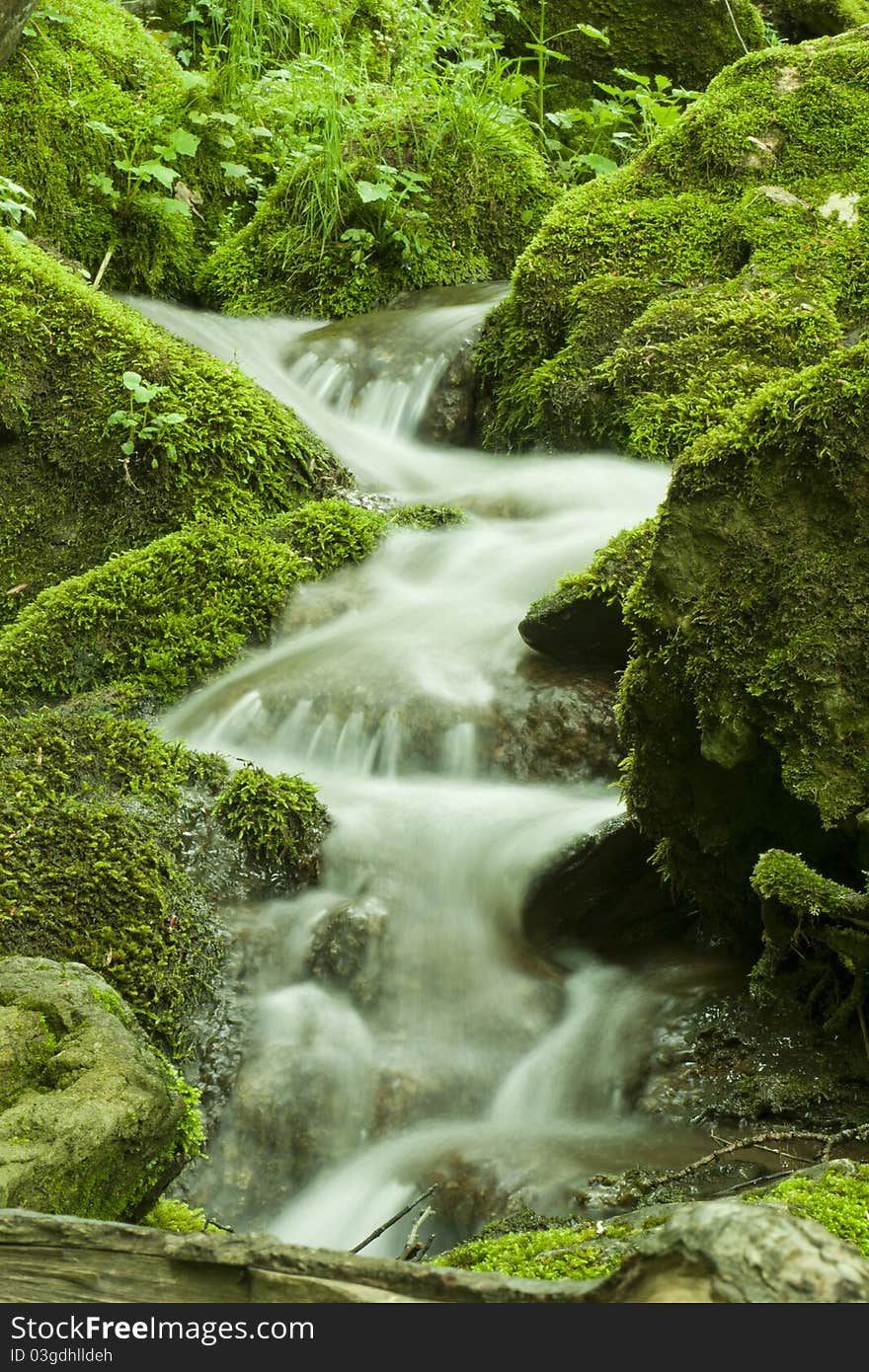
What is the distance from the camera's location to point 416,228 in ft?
28.3

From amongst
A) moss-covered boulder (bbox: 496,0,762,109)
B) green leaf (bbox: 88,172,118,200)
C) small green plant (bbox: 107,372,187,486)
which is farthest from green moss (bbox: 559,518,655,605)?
moss-covered boulder (bbox: 496,0,762,109)

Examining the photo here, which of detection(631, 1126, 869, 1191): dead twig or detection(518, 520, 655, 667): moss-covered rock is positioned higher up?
detection(518, 520, 655, 667): moss-covered rock

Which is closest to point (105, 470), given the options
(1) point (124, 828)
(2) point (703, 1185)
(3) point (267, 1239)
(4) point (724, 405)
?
(1) point (124, 828)

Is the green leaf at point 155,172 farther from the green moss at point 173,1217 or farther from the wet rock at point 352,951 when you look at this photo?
the green moss at point 173,1217

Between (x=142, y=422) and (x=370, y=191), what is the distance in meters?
3.24

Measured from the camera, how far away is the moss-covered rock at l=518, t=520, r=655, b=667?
15.0 feet

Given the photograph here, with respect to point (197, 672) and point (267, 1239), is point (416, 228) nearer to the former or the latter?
point (197, 672)

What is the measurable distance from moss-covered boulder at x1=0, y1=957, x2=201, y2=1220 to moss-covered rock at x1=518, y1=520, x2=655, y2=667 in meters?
2.39

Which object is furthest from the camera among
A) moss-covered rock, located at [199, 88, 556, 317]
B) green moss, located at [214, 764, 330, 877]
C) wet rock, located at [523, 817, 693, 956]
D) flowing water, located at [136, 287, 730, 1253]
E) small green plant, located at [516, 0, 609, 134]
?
small green plant, located at [516, 0, 609, 134]

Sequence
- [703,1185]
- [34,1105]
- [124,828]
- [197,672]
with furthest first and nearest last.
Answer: [197,672] < [124,828] < [703,1185] < [34,1105]

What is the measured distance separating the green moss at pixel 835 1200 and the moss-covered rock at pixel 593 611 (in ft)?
8.92

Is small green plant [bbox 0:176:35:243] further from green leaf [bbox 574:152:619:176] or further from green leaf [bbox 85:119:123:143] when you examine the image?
green leaf [bbox 574:152:619:176]

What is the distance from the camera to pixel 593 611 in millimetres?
4652
